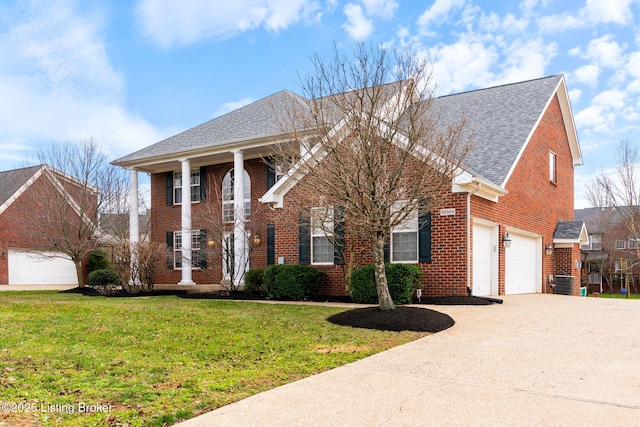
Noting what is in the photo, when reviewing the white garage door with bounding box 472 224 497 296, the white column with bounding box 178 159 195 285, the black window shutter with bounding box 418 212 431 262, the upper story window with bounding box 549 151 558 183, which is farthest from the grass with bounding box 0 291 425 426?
the upper story window with bounding box 549 151 558 183

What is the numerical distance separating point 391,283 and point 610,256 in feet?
111

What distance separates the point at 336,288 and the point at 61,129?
15.9m

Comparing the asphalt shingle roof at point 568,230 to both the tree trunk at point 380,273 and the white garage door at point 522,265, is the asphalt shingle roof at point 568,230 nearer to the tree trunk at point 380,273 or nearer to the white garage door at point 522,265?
the white garage door at point 522,265

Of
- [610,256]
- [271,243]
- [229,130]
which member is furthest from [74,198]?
[610,256]

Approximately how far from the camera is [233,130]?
1881 centimetres

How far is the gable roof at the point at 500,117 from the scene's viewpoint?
1450 centimetres

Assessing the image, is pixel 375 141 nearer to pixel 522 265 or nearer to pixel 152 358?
pixel 152 358

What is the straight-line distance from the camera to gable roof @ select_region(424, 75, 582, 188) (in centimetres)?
1450

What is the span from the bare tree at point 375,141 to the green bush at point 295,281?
172 inches

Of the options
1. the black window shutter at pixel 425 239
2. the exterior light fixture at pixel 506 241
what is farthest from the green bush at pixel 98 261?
the exterior light fixture at pixel 506 241

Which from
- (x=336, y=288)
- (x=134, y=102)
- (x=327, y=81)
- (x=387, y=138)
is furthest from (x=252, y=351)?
(x=134, y=102)

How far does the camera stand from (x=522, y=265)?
52.2ft

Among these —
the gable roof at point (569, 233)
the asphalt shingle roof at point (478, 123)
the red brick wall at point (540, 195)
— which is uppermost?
the asphalt shingle roof at point (478, 123)

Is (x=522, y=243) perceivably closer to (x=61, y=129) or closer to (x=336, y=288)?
(x=336, y=288)
